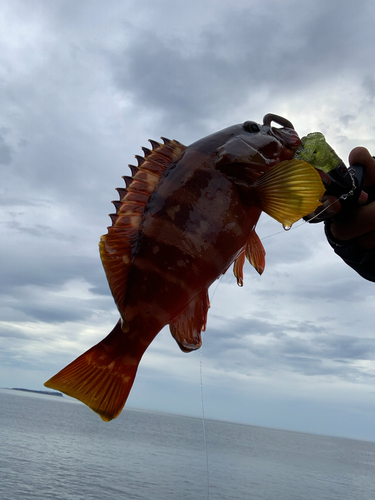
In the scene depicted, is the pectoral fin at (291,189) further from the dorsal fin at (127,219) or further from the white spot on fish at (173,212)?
the dorsal fin at (127,219)

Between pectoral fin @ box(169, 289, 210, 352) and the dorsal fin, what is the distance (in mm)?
371

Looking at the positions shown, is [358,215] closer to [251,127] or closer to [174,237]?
[251,127]

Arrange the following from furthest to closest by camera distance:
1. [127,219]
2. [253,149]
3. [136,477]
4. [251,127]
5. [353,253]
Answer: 1. [136,477]
2. [353,253]
3. [251,127]
4. [253,149]
5. [127,219]

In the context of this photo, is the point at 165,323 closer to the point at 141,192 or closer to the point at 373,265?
the point at 141,192

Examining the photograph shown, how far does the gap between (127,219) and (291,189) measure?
0.93 m

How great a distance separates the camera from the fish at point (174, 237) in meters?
2.16

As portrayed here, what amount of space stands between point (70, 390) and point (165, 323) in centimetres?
60

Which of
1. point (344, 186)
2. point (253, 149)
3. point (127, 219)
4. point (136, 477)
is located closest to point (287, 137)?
point (253, 149)

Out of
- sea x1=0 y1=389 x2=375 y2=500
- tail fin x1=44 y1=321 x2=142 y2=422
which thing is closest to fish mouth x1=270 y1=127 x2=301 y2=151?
tail fin x1=44 y1=321 x2=142 y2=422

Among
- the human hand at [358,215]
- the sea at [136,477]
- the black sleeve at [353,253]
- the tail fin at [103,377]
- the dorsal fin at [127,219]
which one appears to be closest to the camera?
the tail fin at [103,377]

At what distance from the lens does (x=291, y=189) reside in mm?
2203

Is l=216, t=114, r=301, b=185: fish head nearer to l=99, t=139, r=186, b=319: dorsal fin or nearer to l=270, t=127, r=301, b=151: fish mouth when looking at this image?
l=270, t=127, r=301, b=151: fish mouth

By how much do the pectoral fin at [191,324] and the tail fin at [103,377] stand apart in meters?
0.29

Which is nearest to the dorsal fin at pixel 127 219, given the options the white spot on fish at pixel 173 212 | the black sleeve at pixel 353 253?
the white spot on fish at pixel 173 212
